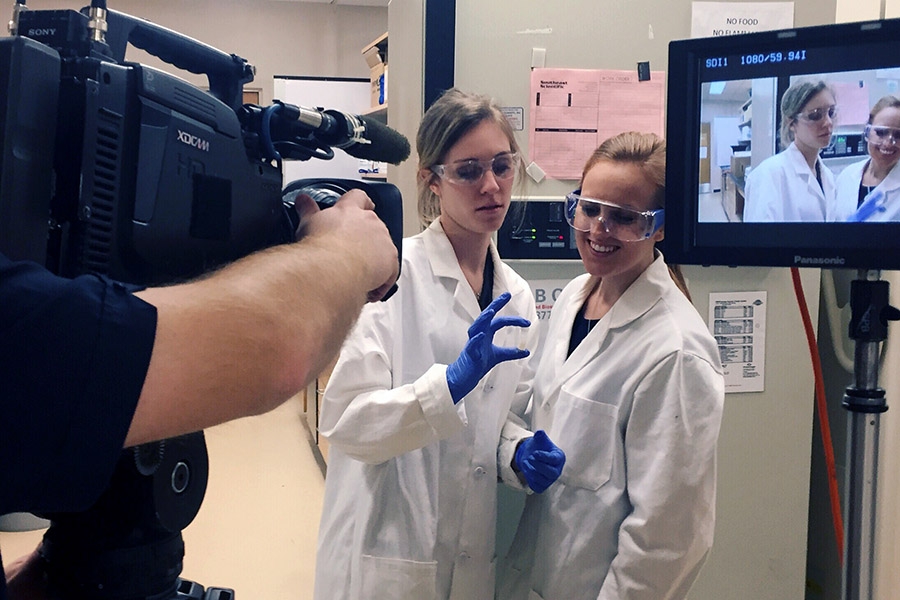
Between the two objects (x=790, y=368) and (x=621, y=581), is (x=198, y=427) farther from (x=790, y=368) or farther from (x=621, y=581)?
(x=790, y=368)

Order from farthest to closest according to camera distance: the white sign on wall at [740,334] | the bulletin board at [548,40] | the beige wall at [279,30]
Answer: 1. the beige wall at [279,30]
2. the white sign on wall at [740,334]
3. the bulletin board at [548,40]

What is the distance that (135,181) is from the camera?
56cm

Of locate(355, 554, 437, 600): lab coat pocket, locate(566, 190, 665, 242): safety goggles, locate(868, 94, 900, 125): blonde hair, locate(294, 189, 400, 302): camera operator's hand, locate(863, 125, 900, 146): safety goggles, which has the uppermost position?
locate(868, 94, 900, 125): blonde hair

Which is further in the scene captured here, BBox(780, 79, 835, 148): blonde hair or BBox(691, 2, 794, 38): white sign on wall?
BBox(691, 2, 794, 38): white sign on wall

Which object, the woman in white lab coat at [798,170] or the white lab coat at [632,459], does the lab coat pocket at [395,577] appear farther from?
the woman in white lab coat at [798,170]

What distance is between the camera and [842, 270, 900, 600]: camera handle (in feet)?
3.94

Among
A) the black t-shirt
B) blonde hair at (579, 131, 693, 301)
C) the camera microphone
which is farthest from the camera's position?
blonde hair at (579, 131, 693, 301)

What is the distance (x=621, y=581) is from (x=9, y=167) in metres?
1.08

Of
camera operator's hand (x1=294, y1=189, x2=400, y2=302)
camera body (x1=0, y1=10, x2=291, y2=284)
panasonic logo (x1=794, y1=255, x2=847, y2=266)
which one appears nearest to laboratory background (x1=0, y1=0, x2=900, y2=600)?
panasonic logo (x1=794, y1=255, x2=847, y2=266)

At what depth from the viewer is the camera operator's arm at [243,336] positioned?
0.47m

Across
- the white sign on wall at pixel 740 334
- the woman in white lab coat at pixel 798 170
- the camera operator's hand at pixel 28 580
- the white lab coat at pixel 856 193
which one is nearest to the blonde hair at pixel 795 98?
the woman in white lab coat at pixel 798 170

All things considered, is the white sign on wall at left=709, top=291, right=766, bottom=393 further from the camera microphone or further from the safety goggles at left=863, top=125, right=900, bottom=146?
the camera microphone

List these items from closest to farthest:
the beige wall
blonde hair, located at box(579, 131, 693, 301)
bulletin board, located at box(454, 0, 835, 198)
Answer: blonde hair, located at box(579, 131, 693, 301)
bulletin board, located at box(454, 0, 835, 198)
the beige wall

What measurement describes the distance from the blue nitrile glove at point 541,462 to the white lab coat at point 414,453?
10cm
